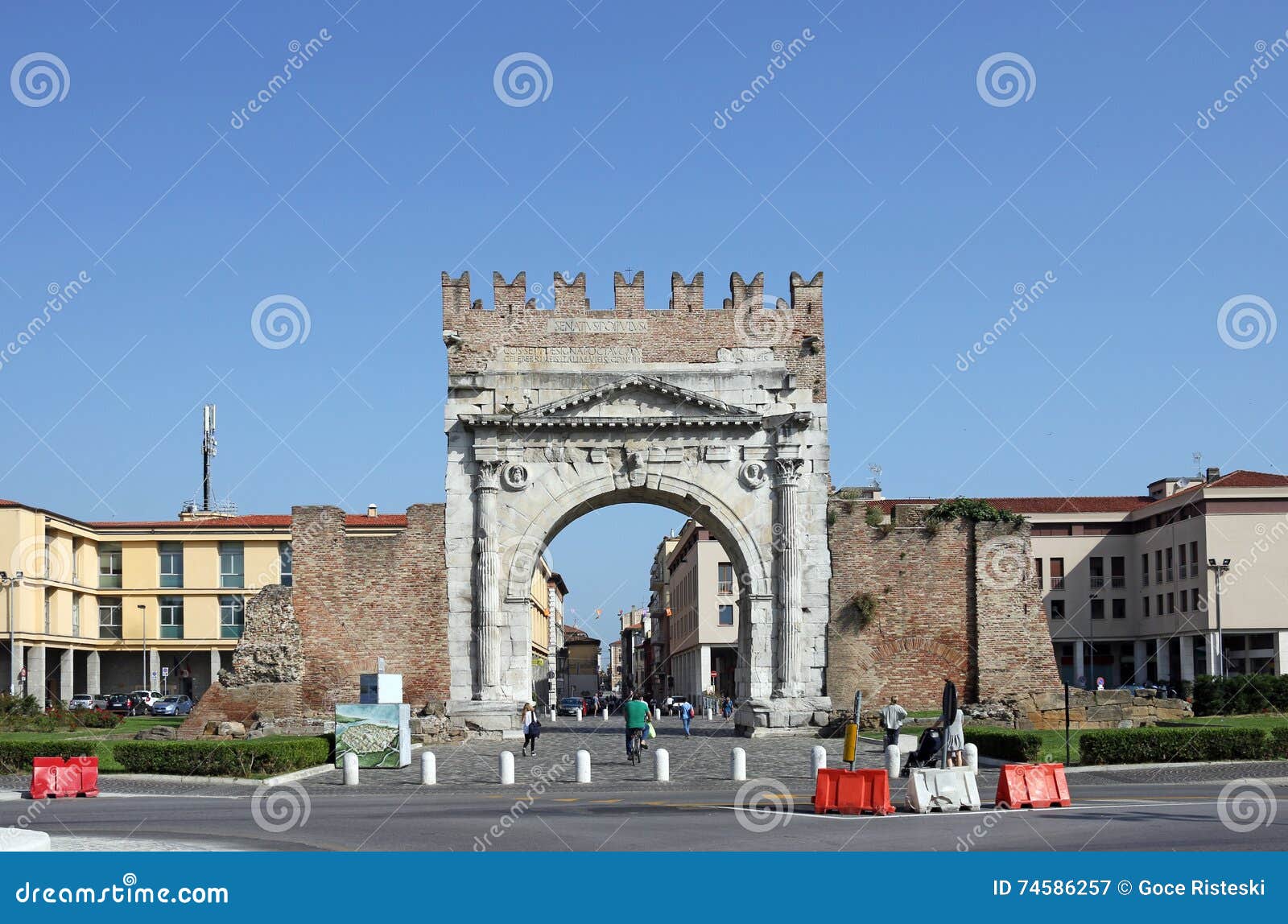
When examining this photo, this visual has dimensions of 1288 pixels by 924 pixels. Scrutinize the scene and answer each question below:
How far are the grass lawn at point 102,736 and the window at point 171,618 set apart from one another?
2397cm

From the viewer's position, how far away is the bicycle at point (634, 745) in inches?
1166

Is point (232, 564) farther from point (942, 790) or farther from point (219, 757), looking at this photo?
point (942, 790)

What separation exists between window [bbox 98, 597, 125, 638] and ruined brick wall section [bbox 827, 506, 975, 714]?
4924 centimetres

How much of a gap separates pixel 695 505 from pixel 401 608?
829 cm

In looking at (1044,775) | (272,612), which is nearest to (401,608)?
(272,612)

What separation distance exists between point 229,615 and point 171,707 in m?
16.4

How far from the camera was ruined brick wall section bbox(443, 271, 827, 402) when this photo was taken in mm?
39781

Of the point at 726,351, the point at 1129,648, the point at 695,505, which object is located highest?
the point at 726,351

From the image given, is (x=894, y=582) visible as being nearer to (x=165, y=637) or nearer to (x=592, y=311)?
(x=592, y=311)

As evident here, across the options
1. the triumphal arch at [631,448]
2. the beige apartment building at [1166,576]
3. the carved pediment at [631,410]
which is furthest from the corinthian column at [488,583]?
the beige apartment building at [1166,576]

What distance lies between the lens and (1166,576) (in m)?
76.0

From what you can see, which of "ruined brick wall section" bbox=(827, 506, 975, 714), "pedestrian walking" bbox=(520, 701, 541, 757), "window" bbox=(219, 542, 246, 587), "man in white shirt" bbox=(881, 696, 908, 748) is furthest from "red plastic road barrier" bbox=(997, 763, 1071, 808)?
"window" bbox=(219, 542, 246, 587)

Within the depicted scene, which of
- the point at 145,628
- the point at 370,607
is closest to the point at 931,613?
the point at 370,607

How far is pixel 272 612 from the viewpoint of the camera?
40.2 m
